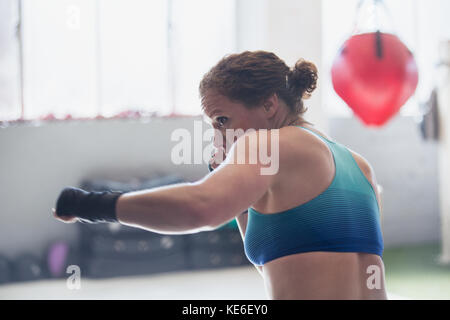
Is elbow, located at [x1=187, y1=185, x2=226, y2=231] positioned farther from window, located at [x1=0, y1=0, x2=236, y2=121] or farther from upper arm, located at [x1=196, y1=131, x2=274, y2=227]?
window, located at [x1=0, y1=0, x2=236, y2=121]

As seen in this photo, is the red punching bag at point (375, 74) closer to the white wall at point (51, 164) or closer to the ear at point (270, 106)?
the ear at point (270, 106)

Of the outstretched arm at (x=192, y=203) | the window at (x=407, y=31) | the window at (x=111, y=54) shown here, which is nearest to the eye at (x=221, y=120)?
the outstretched arm at (x=192, y=203)

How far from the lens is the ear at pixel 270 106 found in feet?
3.60

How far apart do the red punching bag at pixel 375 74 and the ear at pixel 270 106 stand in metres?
0.78

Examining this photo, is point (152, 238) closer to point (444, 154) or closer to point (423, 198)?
point (444, 154)

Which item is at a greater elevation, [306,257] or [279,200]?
[279,200]

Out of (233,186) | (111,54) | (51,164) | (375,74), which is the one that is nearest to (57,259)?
(51,164)

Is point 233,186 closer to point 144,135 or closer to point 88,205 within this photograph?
point 88,205

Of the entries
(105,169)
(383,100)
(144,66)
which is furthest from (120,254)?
(383,100)

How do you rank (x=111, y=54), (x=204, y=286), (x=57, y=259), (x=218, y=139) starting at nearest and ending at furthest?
(x=218, y=139) → (x=204, y=286) → (x=57, y=259) → (x=111, y=54)

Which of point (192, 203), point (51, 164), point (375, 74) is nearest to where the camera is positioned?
point (192, 203)

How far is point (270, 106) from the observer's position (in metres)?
1.10

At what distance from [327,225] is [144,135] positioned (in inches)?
157

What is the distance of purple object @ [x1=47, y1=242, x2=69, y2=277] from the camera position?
4.34 m
